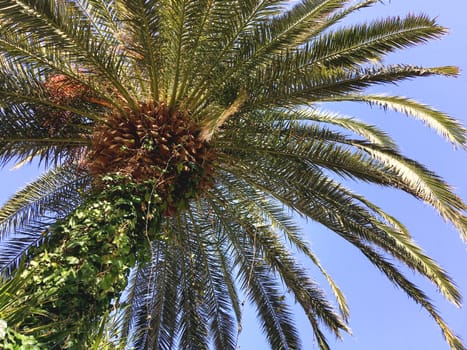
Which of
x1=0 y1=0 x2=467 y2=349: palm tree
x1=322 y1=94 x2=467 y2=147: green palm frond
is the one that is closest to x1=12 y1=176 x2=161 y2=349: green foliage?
x1=0 y1=0 x2=467 y2=349: palm tree

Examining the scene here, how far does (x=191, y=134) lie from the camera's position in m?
6.01

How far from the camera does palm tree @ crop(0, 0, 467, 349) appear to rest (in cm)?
545

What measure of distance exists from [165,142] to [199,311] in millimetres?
3507

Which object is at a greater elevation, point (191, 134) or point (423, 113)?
point (423, 113)

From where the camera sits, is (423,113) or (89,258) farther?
(423,113)

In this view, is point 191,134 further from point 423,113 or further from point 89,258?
point 423,113

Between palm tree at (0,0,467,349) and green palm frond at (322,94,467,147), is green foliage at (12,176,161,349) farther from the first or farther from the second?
green palm frond at (322,94,467,147)

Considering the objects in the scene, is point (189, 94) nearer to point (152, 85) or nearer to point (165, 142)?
point (152, 85)

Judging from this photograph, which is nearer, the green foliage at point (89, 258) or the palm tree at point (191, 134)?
the green foliage at point (89, 258)

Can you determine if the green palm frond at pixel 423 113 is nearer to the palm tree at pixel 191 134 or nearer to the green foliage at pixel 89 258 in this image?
the palm tree at pixel 191 134

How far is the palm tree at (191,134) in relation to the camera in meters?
5.45

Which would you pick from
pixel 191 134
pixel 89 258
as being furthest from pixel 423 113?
pixel 89 258

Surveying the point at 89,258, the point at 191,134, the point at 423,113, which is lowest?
the point at 89,258

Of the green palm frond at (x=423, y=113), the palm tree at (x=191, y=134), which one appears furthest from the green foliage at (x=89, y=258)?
the green palm frond at (x=423, y=113)
